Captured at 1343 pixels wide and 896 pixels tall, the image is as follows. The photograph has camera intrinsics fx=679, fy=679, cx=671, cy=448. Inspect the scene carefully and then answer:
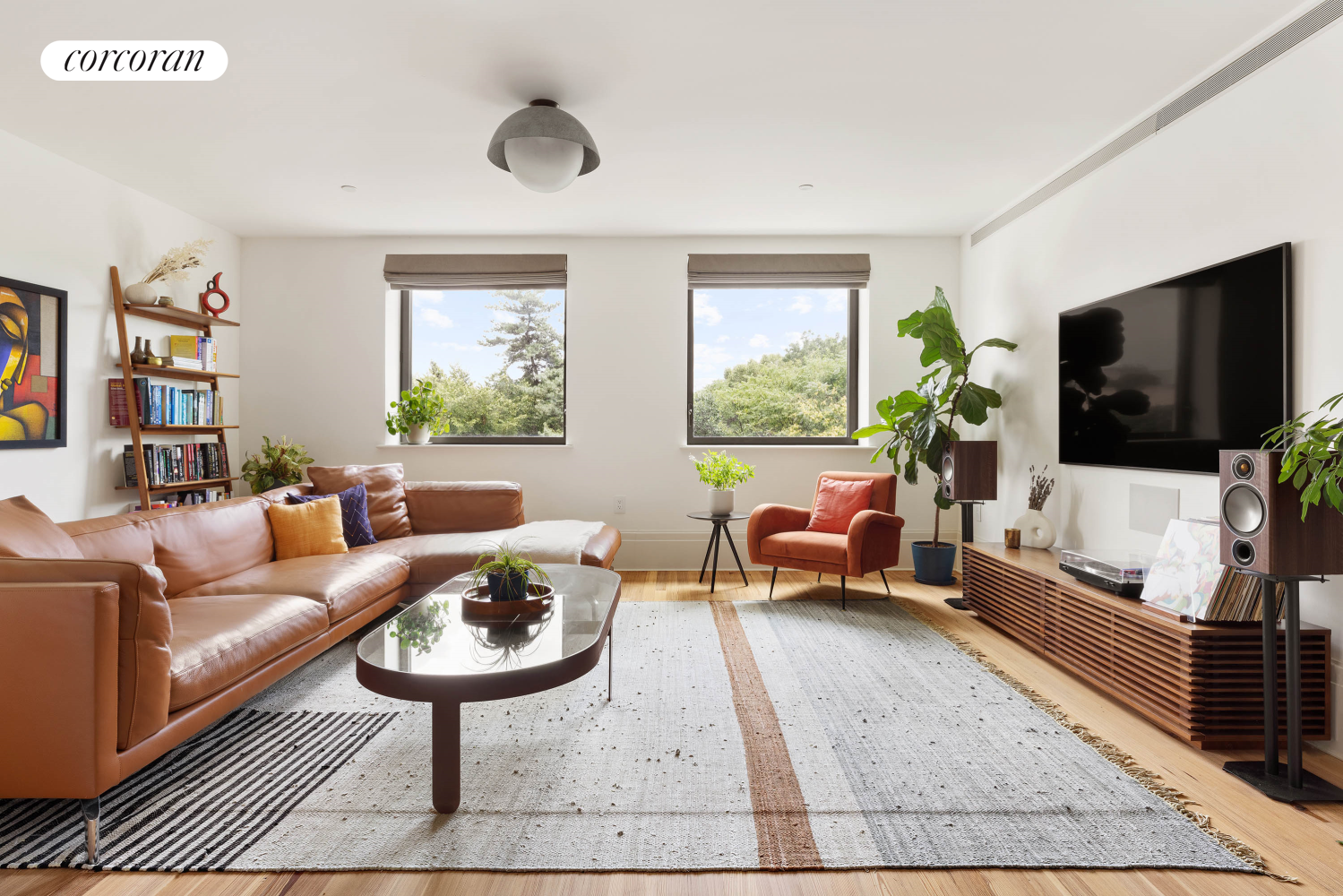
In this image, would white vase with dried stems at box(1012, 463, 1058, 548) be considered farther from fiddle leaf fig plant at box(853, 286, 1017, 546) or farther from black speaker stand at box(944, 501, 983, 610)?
fiddle leaf fig plant at box(853, 286, 1017, 546)

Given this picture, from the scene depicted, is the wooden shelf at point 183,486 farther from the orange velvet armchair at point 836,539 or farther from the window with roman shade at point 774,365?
the orange velvet armchair at point 836,539

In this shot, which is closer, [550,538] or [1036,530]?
[1036,530]

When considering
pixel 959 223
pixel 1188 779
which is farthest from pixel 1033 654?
pixel 959 223

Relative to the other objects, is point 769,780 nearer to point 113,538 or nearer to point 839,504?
Result: point 113,538

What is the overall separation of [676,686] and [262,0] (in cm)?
293

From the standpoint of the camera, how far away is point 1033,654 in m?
3.27

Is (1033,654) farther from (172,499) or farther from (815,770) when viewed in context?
(172,499)

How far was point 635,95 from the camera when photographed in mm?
2947

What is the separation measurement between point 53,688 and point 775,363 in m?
4.62

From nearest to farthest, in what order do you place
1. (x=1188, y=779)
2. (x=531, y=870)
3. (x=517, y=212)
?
1. (x=531, y=870)
2. (x=1188, y=779)
3. (x=517, y=212)

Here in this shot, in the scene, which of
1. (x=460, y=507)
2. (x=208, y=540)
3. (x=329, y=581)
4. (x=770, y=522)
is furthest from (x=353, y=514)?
(x=770, y=522)

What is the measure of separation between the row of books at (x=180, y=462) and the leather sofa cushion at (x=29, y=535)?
6.31ft

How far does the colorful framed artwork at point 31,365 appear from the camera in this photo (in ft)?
10.8

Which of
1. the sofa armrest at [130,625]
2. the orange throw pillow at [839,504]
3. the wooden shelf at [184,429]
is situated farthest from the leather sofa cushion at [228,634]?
the orange throw pillow at [839,504]
